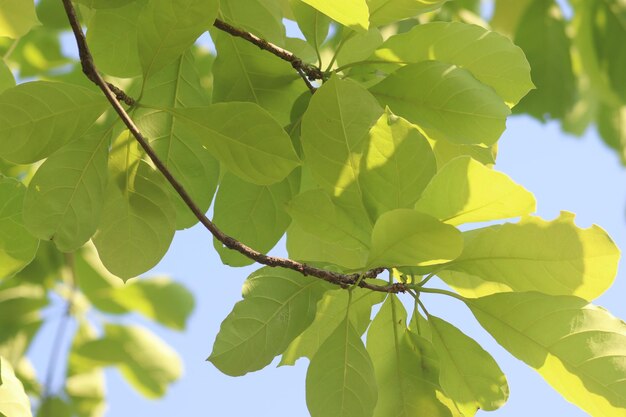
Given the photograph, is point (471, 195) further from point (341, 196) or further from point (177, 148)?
point (177, 148)

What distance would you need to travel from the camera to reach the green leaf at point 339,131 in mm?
886

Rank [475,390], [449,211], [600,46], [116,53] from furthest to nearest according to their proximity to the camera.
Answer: [600,46] < [116,53] < [475,390] < [449,211]

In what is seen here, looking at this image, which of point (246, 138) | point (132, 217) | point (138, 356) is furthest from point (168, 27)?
point (138, 356)

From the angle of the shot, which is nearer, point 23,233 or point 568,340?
point 568,340

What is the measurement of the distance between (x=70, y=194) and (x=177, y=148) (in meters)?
0.23

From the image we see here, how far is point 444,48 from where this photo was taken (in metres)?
1.05

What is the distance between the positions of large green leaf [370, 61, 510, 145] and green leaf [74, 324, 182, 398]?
123cm

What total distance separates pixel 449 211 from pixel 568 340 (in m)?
0.21

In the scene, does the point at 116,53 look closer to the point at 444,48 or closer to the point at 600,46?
A: the point at 444,48

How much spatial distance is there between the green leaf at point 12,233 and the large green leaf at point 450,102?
0.51 metres

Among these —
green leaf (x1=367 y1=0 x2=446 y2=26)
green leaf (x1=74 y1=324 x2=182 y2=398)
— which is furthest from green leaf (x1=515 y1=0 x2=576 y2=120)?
green leaf (x1=367 y1=0 x2=446 y2=26)

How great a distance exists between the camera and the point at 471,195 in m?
0.86

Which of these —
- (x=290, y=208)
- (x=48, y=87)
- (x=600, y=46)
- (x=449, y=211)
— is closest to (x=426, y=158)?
(x=449, y=211)

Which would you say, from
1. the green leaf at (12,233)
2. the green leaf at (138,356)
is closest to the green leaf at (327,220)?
the green leaf at (12,233)
